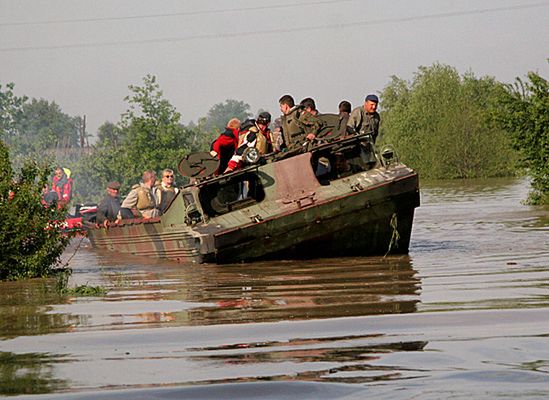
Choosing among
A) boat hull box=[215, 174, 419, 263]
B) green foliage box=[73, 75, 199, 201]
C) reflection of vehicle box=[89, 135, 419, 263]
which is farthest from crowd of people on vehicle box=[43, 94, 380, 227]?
green foliage box=[73, 75, 199, 201]

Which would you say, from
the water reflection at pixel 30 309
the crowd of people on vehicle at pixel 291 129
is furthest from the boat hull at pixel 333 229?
the water reflection at pixel 30 309

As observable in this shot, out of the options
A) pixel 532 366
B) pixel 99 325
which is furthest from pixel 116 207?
pixel 532 366

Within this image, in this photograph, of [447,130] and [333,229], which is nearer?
[333,229]

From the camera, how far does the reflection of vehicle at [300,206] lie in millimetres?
17938

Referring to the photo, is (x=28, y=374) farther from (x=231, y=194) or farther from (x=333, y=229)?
(x=231, y=194)

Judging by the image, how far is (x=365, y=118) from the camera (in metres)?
19.4

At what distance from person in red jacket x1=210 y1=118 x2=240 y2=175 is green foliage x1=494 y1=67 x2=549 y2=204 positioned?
1388cm

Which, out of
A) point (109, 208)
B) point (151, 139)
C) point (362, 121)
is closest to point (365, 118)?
point (362, 121)

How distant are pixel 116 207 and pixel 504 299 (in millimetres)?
14532

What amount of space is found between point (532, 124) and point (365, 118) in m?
13.9

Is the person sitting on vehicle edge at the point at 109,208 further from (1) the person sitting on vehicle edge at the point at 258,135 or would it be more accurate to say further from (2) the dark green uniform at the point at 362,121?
(2) the dark green uniform at the point at 362,121

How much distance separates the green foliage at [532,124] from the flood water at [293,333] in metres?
14.9

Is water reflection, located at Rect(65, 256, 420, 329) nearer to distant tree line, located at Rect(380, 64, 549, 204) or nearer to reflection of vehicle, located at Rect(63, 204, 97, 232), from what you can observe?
reflection of vehicle, located at Rect(63, 204, 97, 232)

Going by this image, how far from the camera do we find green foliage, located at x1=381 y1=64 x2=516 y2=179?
233 feet
